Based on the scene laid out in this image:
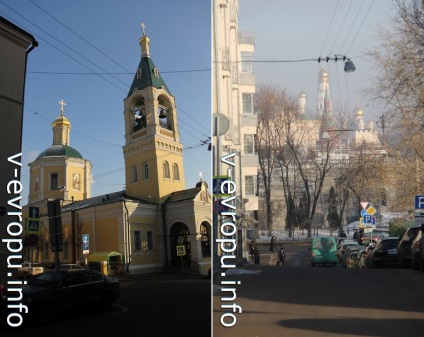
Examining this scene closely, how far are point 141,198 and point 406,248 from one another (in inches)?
404

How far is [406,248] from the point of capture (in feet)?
35.7

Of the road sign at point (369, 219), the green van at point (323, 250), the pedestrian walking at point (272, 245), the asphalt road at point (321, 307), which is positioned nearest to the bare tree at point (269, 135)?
the pedestrian walking at point (272, 245)

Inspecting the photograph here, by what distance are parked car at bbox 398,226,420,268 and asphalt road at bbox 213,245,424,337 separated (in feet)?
14.7

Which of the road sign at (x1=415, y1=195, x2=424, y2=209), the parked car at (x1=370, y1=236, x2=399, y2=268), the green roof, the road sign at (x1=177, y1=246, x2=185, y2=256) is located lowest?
the parked car at (x1=370, y1=236, x2=399, y2=268)

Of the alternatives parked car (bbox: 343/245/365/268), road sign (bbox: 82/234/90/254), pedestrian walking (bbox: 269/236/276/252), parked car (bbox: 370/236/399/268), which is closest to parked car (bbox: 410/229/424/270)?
parked car (bbox: 370/236/399/268)

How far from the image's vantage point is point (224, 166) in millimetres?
2043

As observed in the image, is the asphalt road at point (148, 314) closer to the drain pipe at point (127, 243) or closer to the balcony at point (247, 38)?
the drain pipe at point (127, 243)

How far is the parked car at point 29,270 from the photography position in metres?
1.62

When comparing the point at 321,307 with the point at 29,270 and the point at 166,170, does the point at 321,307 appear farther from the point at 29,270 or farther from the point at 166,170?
the point at 29,270

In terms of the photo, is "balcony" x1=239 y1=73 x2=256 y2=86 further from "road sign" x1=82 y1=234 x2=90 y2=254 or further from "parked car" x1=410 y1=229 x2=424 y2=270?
"parked car" x1=410 y1=229 x2=424 y2=270

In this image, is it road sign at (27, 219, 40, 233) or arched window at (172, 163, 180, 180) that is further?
arched window at (172, 163, 180, 180)

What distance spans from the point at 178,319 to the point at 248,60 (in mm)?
3568

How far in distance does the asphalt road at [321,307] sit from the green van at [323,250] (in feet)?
11.6

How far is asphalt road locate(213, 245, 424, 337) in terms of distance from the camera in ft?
13.3
